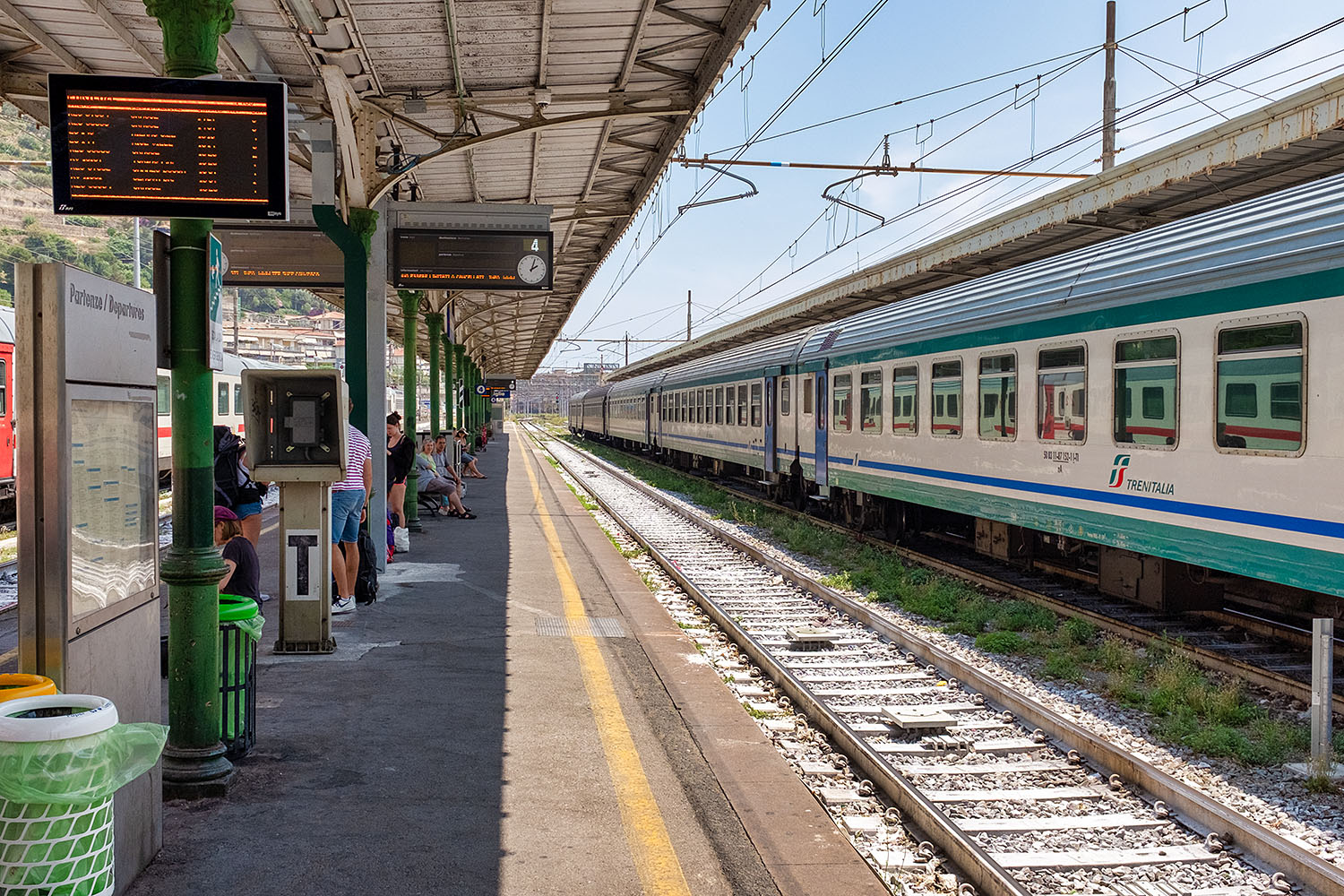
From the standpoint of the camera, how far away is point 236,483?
916cm

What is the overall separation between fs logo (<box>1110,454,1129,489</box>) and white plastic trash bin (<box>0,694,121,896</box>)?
747 cm

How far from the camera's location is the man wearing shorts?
9047 mm

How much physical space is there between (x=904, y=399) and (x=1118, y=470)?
4.76 meters

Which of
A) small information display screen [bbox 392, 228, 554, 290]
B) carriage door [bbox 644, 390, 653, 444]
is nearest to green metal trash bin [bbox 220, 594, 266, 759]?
small information display screen [bbox 392, 228, 554, 290]

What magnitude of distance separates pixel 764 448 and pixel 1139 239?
12.2 metres

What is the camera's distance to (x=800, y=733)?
6.50 metres

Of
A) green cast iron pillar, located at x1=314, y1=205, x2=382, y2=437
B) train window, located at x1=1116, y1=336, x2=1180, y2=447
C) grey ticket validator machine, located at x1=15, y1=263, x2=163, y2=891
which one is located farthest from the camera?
green cast iron pillar, located at x1=314, y1=205, x2=382, y2=437

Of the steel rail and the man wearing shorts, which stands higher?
the man wearing shorts

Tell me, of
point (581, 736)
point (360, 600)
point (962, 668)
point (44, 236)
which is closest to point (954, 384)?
point (962, 668)

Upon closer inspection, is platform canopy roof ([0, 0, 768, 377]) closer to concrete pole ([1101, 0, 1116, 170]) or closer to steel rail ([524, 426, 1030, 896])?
steel rail ([524, 426, 1030, 896])

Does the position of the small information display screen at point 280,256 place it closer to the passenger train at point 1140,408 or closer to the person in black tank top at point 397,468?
the person in black tank top at point 397,468

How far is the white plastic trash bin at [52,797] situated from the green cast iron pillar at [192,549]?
1606 millimetres

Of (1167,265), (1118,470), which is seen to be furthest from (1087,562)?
(1167,265)

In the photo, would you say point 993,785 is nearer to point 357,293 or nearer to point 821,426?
point 357,293
